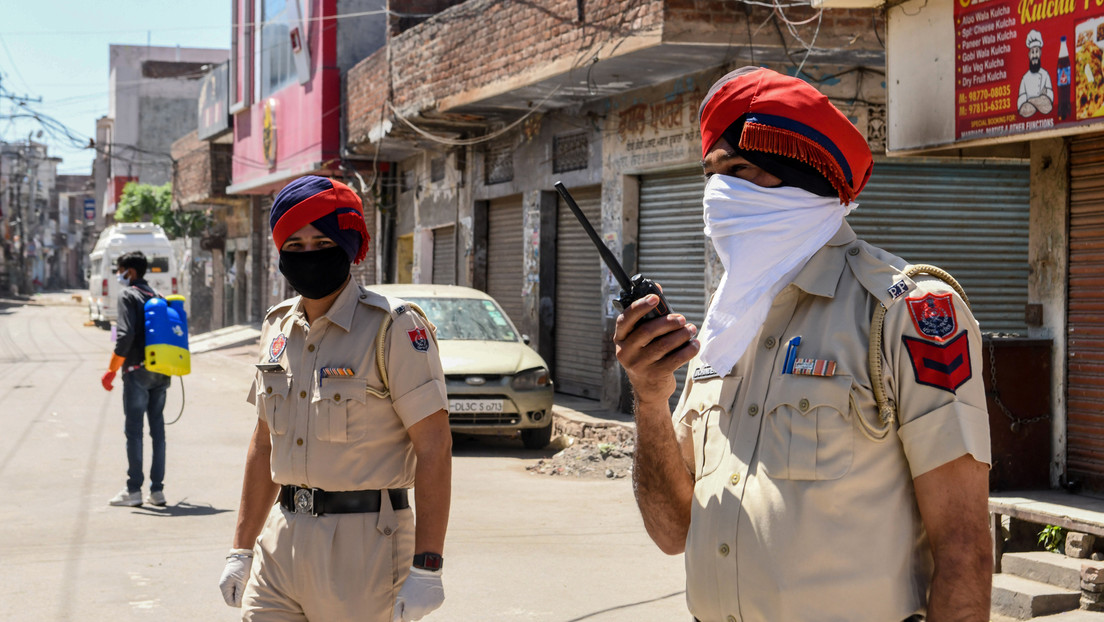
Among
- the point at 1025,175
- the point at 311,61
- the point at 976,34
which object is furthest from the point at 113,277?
the point at 976,34

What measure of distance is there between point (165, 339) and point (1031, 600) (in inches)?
237

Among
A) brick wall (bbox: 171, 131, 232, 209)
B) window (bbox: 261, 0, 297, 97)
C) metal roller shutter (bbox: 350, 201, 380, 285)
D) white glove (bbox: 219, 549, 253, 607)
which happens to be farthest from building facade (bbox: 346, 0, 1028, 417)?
brick wall (bbox: 171, 131, 232, 209)

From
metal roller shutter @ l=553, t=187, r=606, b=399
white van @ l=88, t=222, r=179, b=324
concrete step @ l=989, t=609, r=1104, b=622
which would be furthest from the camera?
white van @ l=88, t=222, r=179, b=324

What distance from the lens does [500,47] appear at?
1373cm

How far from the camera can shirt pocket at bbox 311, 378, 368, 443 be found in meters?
3.18

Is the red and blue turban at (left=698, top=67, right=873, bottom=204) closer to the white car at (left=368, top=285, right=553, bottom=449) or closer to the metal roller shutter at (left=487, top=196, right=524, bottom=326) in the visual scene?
the white car at (left=368, top=285, right=553, bottom=449)

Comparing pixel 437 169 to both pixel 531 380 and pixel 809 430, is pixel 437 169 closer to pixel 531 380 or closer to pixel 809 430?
pixel 531 380

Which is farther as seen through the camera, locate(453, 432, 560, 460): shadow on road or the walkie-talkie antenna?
locate(453, 432, 560, 460): shadow on road

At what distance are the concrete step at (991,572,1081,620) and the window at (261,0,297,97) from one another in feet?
66.5

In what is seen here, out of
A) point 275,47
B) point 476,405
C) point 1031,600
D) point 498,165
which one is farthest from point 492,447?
point 275,47

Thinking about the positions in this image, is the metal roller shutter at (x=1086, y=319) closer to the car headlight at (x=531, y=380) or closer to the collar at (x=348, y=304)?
the car headlight at (x=531, y=380)

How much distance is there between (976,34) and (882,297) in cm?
624

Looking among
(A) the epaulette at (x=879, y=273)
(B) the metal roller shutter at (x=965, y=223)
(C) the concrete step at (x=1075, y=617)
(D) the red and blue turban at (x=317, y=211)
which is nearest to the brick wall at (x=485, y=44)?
(B) the metal roller shutter at (x=965, y=223)

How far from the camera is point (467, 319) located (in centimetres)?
1230
